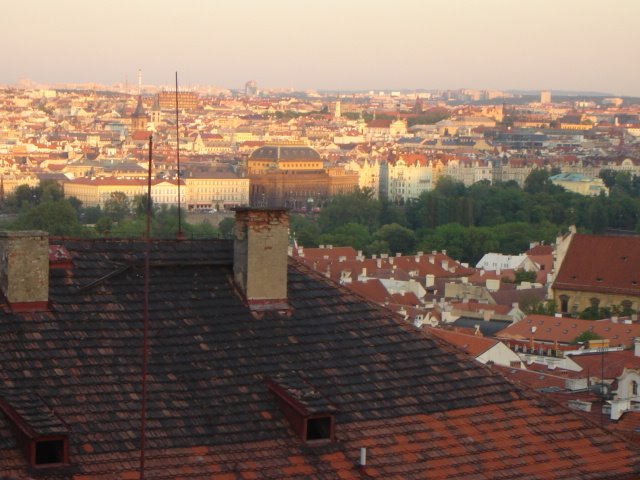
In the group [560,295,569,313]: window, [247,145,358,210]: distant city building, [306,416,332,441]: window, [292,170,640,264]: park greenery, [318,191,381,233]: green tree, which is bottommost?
[247,145,358,210]: distant city building

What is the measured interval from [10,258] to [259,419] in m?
1.59

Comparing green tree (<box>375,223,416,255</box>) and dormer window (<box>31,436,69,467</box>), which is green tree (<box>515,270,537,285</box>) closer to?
green tree (<box>375,223,416,255</box>)

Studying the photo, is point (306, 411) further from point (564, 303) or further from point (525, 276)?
point (525, 276)

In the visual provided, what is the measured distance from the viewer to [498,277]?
62.3 meters

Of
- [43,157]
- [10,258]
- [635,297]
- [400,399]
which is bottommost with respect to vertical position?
[43,157]

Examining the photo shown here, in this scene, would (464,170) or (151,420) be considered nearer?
(151,420)

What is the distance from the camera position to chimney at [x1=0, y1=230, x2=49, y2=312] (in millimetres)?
11117

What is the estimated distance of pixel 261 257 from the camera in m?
12.2

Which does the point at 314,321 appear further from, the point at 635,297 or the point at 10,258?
the point at 635,297

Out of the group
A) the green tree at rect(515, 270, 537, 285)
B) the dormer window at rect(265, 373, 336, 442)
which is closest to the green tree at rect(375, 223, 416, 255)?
the green tree at rect(515, 270, 537, 285)

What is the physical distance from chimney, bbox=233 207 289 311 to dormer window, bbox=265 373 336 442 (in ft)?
2.81

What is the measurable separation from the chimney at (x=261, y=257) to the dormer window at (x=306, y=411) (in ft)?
2.81

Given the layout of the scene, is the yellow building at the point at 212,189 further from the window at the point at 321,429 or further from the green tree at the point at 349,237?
the window at the point at 321,429

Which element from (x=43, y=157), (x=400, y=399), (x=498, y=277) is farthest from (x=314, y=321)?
(x=43, y=157)
